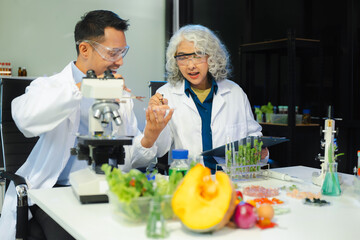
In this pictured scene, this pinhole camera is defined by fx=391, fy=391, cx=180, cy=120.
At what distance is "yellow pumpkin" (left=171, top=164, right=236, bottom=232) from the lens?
0.98 metres

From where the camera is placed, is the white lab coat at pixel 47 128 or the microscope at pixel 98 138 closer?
the microscope at pixel 98 138

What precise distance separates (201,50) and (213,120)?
43 centimetres

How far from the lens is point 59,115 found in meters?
1.66

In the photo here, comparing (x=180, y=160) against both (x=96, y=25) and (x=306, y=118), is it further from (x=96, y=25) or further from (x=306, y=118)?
(x=306, y=118)

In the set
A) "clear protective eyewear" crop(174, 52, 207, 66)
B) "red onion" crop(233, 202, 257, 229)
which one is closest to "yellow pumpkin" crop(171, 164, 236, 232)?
"red onion" crop(233, 202, 257, 229)

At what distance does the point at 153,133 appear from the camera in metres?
1.92

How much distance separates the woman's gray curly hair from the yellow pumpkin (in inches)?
56.5

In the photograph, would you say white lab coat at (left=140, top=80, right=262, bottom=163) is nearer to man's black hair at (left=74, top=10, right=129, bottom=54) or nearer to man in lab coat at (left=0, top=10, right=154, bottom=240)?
man in lab coat at (left=0, top=10, right=154, bottom=240)

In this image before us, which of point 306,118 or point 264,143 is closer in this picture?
point 264,143

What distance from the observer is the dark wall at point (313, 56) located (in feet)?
11.4

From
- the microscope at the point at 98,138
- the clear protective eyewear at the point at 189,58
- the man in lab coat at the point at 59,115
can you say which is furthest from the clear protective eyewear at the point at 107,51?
the clear protective eyewear at the point at 189,58

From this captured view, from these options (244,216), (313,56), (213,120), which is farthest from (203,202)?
(313,56)

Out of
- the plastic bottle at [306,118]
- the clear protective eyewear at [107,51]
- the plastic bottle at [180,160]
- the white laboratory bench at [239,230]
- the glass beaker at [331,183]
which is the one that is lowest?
the white laboratory bench at [239,230]

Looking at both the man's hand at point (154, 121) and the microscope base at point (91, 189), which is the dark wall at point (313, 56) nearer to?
the man's hand at point (154, 121)
